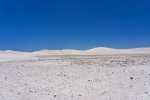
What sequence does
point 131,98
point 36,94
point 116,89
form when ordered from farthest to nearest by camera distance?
1. point 116,89
2. point 36,94
3. point 131,98

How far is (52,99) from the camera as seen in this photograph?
7.73 meters

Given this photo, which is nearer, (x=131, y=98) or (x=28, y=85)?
(x=131, y=98)

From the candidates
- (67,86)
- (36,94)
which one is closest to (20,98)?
(36,94)

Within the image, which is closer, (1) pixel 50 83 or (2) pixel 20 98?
(2) pixel 20 98

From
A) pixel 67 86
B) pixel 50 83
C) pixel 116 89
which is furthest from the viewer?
pixel 50 83

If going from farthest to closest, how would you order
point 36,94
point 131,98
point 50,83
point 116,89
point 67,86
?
point 50,83 → point 67,86 → point 116,89 → point 36,94 → point 131,98

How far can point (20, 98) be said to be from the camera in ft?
25.6

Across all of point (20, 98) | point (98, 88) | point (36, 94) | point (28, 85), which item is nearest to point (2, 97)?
point (20, 98)

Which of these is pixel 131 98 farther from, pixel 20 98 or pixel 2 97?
pixel 2 97

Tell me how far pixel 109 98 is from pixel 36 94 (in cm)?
355

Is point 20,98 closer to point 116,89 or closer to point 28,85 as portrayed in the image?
point 28,85

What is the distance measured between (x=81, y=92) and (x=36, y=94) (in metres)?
2.26

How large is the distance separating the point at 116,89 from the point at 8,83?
6.50 metres

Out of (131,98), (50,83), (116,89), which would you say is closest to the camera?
(131,98)
